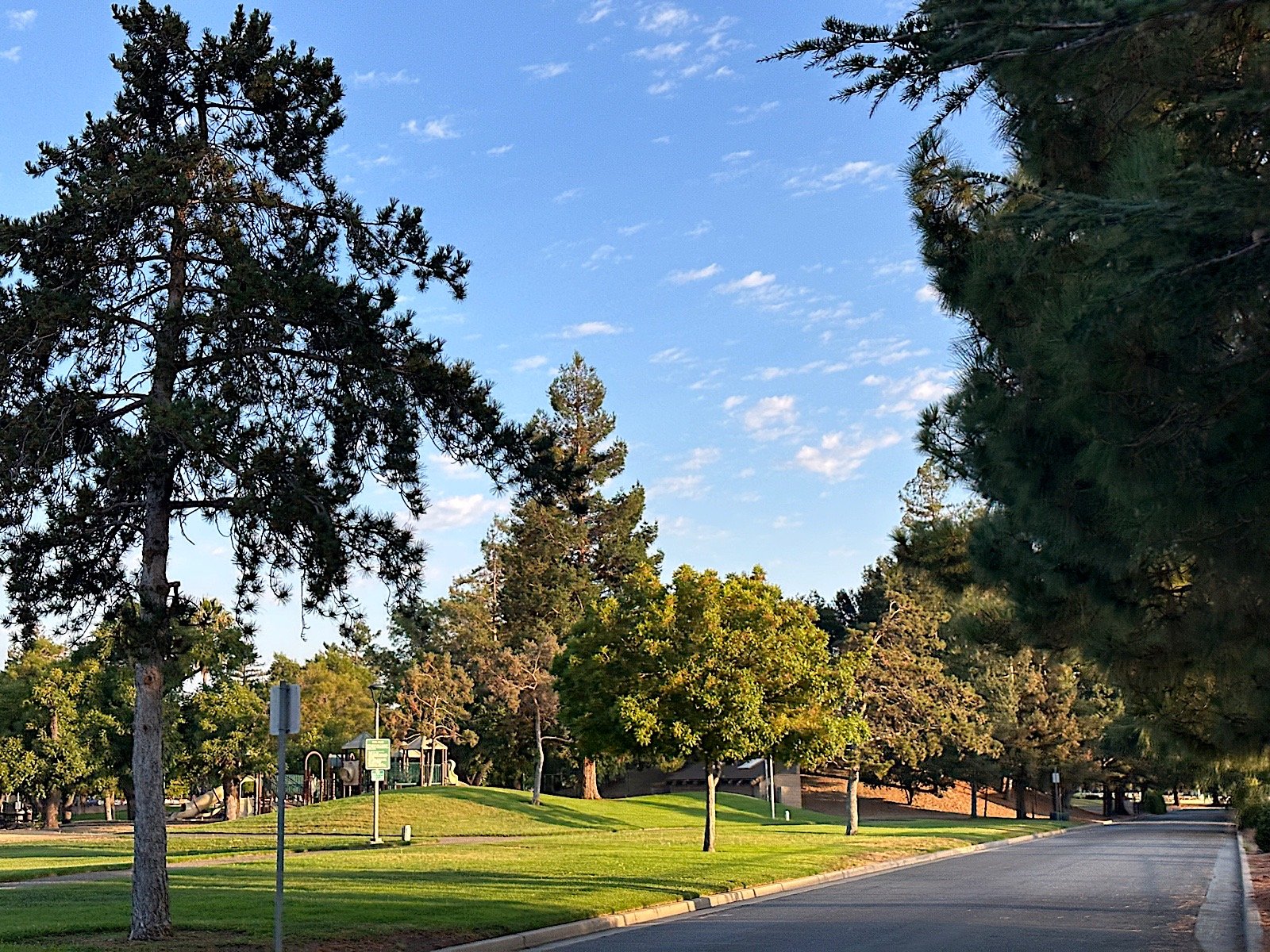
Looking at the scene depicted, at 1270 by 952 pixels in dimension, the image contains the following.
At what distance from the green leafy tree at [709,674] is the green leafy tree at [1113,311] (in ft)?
60.9

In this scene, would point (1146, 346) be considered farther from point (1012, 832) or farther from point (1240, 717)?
point (1012, 832)

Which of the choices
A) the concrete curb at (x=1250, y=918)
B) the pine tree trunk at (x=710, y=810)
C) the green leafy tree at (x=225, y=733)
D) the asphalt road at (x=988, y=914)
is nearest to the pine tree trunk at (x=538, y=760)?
the green leafy tree at (x=225, y=733)

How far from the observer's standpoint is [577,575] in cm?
6706

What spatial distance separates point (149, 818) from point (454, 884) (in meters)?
8.33

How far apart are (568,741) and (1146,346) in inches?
2294

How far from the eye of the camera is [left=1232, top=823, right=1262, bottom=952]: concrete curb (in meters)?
15.2

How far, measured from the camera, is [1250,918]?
18062 millimetres

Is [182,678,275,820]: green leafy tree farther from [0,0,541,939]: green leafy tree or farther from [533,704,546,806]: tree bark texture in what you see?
[0,0,541,939]: green leafy tree

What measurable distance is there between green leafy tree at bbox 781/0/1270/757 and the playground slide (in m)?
68.8

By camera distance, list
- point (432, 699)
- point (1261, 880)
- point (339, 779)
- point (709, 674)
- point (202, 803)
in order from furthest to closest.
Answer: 1. point (339, 779)
2. point (202, 803)
3. point (432, 699)
4. point (709, 674)
5. point (1261, 880)

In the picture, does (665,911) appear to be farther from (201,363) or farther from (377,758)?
(377,758)

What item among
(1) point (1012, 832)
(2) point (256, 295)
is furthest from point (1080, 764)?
(2) point (256, 295)

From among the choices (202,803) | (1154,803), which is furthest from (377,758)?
(1154,803)

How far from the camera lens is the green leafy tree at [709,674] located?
101ft
